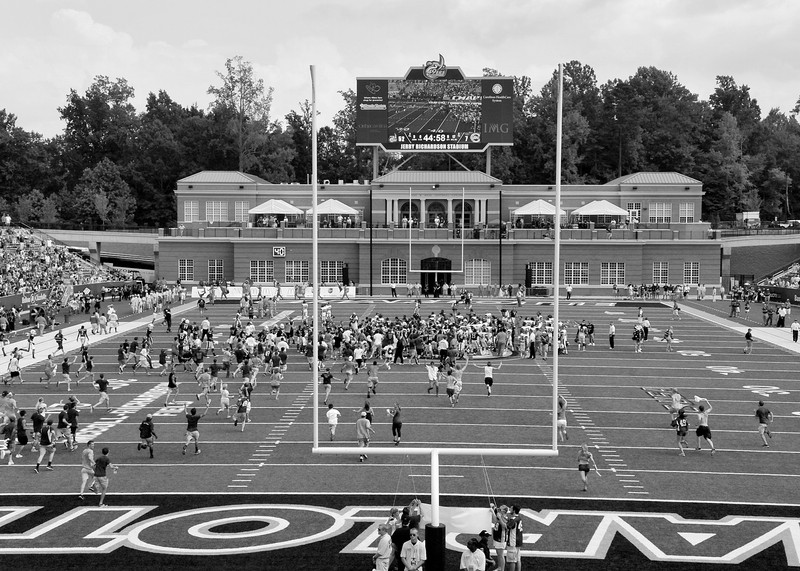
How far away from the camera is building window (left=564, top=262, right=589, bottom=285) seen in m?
64.1

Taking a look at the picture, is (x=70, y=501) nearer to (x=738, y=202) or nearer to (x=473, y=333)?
(x=473, y=333)

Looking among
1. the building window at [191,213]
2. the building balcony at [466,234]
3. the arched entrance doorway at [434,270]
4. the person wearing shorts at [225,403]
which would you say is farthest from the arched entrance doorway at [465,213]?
the person wearing shorts at [225,403]

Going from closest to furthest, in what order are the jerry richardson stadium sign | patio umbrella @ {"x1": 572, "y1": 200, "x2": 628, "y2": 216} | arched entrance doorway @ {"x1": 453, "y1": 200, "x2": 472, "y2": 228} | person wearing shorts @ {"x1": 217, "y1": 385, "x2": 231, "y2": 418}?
person wearing shorts @ {"x1": 217, "y1": 385, "x2": 231, "y2": 418} → patio umbrella @ {"x1": 572, "y1": 200, "x2": 628, "y2": 216} → the jerry richardson stadium sign → arched entrance doorway @ {"x1": 453, "y1": 200, "x2": 472, "y2": 228}

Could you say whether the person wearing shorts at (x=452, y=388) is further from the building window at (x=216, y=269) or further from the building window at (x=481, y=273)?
the building window at (x=216, y=269)

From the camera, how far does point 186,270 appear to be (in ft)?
219

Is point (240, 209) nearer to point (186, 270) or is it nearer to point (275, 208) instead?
point (186, 270)

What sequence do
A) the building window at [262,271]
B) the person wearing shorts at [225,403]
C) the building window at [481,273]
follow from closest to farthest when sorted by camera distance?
the person wearing shorts at [225,403] → the building window at [481,273] → the building window at [262,271]

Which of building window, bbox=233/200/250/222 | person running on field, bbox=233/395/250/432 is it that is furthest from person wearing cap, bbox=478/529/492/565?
building window, bbox=233/200/250/222

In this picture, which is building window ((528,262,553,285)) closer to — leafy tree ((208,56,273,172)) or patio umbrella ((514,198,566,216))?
patio umbrella ((514,198,566,216))

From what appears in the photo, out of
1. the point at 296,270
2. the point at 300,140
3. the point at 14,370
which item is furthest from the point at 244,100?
the point at 14,370

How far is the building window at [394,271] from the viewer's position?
64062mm

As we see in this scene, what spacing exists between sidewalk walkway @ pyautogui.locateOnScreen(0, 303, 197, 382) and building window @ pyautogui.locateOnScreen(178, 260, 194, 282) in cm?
1466

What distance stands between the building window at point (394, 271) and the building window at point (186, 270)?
44.8ft

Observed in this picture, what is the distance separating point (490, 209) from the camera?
6775cm
